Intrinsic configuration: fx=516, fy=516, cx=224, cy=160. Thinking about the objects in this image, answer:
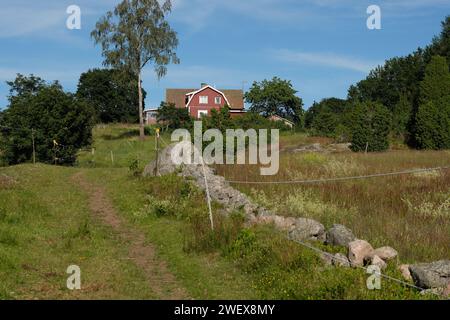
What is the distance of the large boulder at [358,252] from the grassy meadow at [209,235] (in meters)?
0.56

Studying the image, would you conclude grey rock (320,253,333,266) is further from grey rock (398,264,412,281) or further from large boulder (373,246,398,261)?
grey rock (398,264,412,281)

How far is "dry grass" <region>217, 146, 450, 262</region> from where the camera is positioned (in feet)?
33.8

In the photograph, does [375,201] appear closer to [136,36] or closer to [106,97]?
[136,36]

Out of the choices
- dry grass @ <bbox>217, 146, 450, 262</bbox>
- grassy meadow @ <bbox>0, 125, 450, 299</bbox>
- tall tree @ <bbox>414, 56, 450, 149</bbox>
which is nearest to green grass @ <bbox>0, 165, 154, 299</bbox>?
grassy meadow @ <bbox>0, 125, 450, 299</bbox>

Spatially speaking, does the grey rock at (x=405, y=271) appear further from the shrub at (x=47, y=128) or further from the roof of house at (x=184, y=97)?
the roof of house at (x=184, y=97)

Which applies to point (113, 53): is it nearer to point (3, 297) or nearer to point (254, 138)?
point (254, 138)

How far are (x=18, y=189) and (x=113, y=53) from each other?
32.1 metres

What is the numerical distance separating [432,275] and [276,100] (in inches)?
2985

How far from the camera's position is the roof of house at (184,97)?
79.9m

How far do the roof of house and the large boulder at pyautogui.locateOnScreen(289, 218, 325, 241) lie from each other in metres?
69.2

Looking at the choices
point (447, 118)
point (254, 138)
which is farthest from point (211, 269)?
point (447, 118)

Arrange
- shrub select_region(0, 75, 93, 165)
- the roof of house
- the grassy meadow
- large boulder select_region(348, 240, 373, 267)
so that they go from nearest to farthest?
1. the grassy meadow
2. large boulder select_region(348, 240, 373, 267)
3. shrub select_region(0, 75, 93, 165)
4. the roof of house

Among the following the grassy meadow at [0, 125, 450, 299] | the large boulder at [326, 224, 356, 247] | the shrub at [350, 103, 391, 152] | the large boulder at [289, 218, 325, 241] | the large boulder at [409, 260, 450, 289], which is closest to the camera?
the large boulder at [409, 260, 450, 289]

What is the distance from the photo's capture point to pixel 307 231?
10.6 meters
